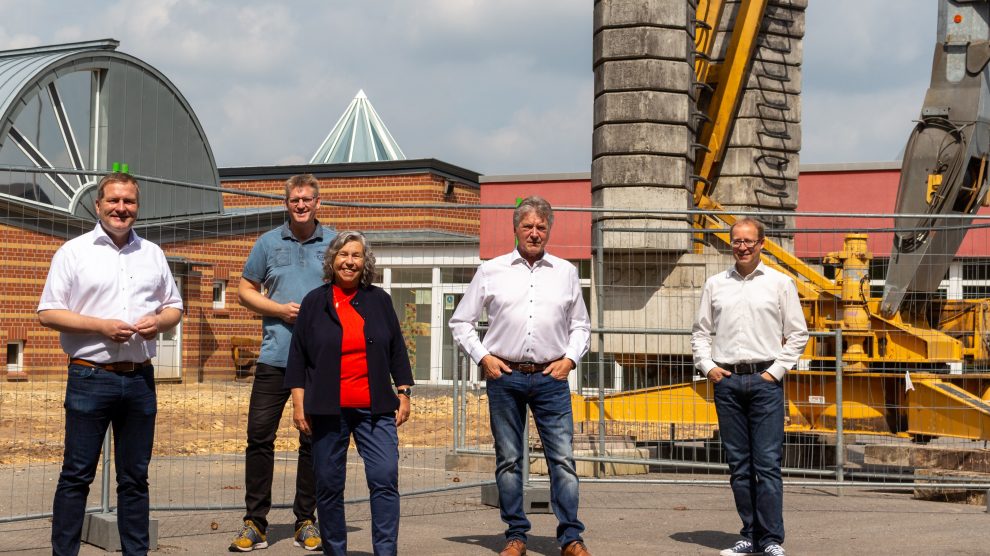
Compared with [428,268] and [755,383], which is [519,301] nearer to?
[755,383]

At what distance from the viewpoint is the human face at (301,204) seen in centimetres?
700

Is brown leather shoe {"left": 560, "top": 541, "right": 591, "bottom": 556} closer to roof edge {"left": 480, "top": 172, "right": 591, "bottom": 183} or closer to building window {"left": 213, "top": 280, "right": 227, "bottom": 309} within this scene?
building window {"left": 213, "top": 280, "right": 227, "bottom": 309}

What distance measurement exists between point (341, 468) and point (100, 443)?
3.71 feet

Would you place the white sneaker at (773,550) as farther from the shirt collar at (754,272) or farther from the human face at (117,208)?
the human face at (117,208)

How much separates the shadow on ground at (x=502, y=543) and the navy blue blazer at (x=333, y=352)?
1523 mm

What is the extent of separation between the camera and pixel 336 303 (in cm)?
603

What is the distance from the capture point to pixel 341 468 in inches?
236

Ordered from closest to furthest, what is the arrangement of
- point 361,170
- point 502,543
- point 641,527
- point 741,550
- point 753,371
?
point 753,371, point 741,550, point 502,543, point 641,527, point 361,170

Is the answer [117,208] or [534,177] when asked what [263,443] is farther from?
[534,177]

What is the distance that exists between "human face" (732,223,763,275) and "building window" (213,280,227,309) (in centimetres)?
353

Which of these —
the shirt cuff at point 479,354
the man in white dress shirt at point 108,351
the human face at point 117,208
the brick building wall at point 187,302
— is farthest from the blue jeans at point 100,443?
the shirt cuff at point 479,354

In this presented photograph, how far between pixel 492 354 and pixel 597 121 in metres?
6.80

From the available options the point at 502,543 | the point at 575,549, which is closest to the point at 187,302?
the point at 502,543

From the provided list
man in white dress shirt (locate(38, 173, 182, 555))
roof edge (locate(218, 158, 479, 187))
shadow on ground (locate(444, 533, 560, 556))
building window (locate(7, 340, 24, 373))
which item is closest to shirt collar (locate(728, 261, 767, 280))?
shadow on ground (locate(444, 533, 560, 556))
